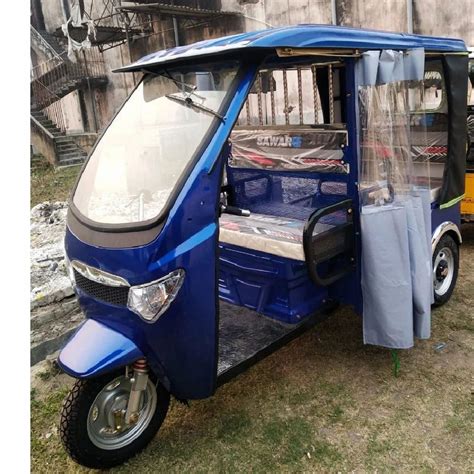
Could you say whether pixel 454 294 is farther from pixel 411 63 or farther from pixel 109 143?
pixel 109 143

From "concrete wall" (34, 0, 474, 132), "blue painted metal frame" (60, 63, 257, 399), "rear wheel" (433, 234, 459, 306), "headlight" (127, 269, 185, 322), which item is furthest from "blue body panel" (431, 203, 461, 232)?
Result: "concrete wall" (34, 0, 474, 132)

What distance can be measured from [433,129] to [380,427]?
2852mm

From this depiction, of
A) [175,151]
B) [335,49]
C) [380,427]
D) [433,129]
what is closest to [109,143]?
[175,151]

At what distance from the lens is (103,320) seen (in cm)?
263

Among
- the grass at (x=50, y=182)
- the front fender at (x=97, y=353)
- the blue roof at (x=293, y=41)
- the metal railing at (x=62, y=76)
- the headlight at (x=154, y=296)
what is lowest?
the grass at (x=50, y=182)

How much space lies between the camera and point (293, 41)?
2598 mm

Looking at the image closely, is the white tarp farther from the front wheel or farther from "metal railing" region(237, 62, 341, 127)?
the front wheel

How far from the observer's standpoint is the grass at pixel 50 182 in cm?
1055

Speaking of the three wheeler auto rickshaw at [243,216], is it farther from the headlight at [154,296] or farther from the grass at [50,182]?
the grass at [50,182]

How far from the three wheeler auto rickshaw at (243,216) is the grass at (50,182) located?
692 cm

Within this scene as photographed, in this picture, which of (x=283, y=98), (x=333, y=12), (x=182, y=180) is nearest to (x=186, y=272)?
(x=182, y=180)

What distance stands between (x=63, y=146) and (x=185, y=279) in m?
14.2

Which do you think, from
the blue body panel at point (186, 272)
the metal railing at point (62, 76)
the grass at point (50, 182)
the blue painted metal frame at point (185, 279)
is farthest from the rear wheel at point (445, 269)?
the metal railing at point (62, 76)

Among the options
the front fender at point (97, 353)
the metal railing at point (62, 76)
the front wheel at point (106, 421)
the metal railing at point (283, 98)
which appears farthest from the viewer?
the metal railing at point (62, 76)
